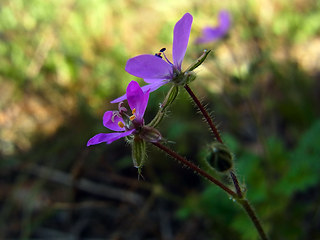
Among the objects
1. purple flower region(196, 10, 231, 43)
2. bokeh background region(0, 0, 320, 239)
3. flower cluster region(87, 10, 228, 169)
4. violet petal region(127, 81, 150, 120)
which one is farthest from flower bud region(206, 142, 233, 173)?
purple flower region(196, 10, 231, 43)

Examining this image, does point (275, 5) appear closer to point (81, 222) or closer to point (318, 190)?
point (318, 190)

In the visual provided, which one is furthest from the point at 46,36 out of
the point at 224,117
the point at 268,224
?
the point at 268,224

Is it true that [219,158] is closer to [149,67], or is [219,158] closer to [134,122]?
[134,122]

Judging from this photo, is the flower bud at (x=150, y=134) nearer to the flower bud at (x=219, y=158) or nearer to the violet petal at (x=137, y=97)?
the violet petal at (x=137, y=97)

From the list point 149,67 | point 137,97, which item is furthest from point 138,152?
point 149,67

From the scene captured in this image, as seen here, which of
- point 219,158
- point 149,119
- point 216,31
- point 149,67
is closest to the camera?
point 219,158

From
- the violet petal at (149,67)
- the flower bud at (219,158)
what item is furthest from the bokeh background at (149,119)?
the violet petal at (149,67)

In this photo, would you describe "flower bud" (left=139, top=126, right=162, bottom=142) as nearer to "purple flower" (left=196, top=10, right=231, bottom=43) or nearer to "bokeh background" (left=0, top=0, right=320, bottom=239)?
"bokeh background" (left=0, top=0, right=320, bottom=239)
